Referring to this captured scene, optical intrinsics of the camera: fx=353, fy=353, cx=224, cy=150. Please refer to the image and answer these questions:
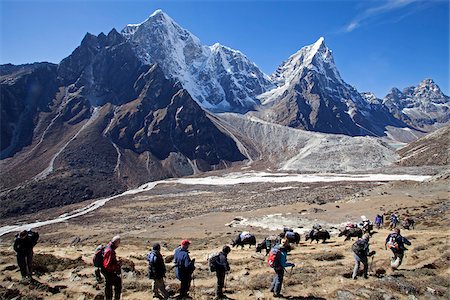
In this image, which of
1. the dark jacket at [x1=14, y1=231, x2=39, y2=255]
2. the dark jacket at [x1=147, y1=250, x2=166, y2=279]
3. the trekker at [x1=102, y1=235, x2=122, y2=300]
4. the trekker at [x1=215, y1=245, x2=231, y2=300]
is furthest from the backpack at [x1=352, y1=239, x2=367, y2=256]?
the dark jacket at [x1=14, y1=231, x2=39, y2=255]

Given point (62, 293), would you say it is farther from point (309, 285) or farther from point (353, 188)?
point (353, 188)

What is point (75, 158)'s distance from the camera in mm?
161375

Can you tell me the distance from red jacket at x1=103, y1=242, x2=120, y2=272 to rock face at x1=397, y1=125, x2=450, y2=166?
13870 cm

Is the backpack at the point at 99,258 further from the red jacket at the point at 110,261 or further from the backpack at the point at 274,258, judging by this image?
the backpack at the point at 274,258

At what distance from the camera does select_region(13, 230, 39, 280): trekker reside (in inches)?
734

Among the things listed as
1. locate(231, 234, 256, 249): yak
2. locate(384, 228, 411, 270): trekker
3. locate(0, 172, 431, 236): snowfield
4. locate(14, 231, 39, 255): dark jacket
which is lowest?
locate(0, 172, 431, 236): snowfield

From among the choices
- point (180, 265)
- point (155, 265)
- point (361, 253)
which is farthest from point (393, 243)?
point (155, 265)

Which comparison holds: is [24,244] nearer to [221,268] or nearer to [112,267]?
[112,267]

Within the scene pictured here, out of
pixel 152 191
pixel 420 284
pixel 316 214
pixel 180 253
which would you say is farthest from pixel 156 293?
pixel 152 191

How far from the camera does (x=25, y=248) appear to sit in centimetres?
1884

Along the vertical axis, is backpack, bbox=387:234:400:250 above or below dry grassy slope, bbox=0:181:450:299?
above

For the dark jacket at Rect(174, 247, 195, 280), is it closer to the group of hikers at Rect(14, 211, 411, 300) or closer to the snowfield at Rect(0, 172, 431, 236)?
the group of hikers at Rect(14, 211, 411, 300)

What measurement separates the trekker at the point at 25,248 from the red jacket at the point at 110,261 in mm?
7167

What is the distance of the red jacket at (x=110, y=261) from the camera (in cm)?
1420
